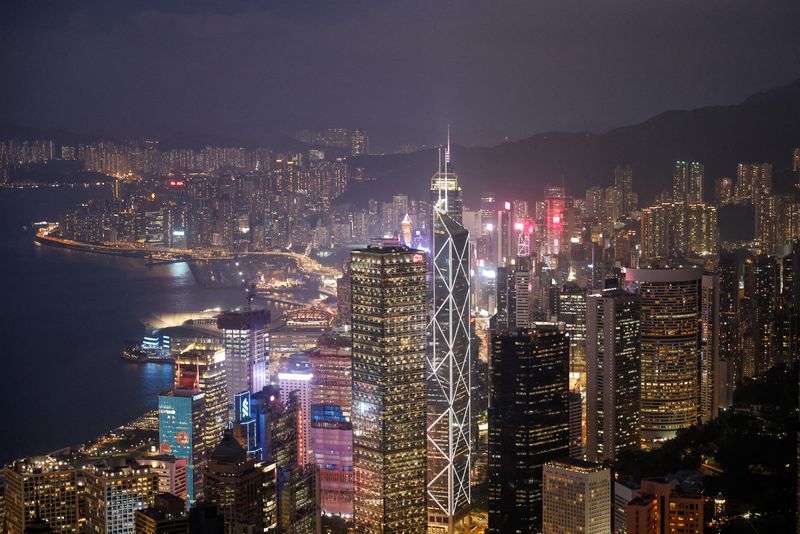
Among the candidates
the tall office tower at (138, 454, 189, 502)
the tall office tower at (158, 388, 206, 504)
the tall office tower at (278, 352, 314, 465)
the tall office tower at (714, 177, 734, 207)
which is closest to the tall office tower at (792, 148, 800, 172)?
the tall office tower at (714, 177, 734, 207)

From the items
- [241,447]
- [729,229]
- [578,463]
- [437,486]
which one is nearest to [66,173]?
[241,447]

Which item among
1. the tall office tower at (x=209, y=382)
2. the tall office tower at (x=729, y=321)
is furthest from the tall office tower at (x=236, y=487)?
the tall office tower at (x=729, y=321)

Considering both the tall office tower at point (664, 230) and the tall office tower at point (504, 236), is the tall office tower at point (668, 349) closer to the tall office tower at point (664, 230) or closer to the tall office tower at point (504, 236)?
the tall office tower at point (664, 230)

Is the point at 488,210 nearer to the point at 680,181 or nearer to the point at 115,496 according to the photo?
the point at 680,181

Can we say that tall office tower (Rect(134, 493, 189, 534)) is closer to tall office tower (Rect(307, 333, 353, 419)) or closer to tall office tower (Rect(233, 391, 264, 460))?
tall office tower (Rect(233, 391, 264, 460))

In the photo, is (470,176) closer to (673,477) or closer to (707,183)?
(707,183)

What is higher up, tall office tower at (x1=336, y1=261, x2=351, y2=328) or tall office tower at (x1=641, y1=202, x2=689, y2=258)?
tall office tower at (x1=641, y1=202, x2=689, y2=258)

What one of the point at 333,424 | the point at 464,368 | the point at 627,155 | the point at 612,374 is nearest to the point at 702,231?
the point at 627,155
